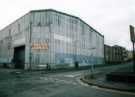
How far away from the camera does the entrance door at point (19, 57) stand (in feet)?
131

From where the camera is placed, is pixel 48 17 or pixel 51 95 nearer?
pixel 51 95

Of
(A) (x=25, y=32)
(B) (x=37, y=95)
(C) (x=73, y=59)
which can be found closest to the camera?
(B) (x=37, y=95)

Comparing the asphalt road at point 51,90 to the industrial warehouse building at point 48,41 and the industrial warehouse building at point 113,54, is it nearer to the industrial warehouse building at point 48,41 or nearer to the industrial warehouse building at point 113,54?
the industrial warehouse building at point 48,41

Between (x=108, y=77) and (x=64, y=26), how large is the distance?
90.7 feet

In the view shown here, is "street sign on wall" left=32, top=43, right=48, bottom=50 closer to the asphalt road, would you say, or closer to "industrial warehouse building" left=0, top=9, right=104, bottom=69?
"industrial warehouse building" left=0, top=9, right=104, bottom=69

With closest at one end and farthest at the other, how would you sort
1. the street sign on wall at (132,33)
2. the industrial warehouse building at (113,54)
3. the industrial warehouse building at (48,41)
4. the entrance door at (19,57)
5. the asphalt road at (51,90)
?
the asphalt road at (51,90) → the street sign on wall at (132,33) → the industrial warehouse building at (48,41) → the entrance door at (19,57) → the industrial warehouse building at (113,54)

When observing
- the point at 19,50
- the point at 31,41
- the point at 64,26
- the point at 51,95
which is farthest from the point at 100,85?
the point at 19,50

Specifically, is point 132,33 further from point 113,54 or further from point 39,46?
point 113,54

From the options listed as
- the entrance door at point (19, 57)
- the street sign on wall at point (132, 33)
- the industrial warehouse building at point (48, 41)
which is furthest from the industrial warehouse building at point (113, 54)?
the street sign on wall at point (132, 33)

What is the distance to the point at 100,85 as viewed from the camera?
39.2 ft

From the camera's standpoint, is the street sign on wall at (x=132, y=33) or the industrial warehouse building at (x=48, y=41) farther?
the industrial warehouse building at (x=48, y=41)

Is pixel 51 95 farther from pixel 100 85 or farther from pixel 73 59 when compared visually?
pixel 73 59

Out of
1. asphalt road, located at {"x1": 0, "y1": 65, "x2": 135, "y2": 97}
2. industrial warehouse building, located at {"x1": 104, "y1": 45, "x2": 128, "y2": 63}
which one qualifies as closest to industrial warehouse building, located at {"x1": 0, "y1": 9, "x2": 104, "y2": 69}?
asphalt road, located at {"x1": 0, "y1": 65, "x2": 135, "y2": 97}

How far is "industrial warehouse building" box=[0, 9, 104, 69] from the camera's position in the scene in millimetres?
35344
